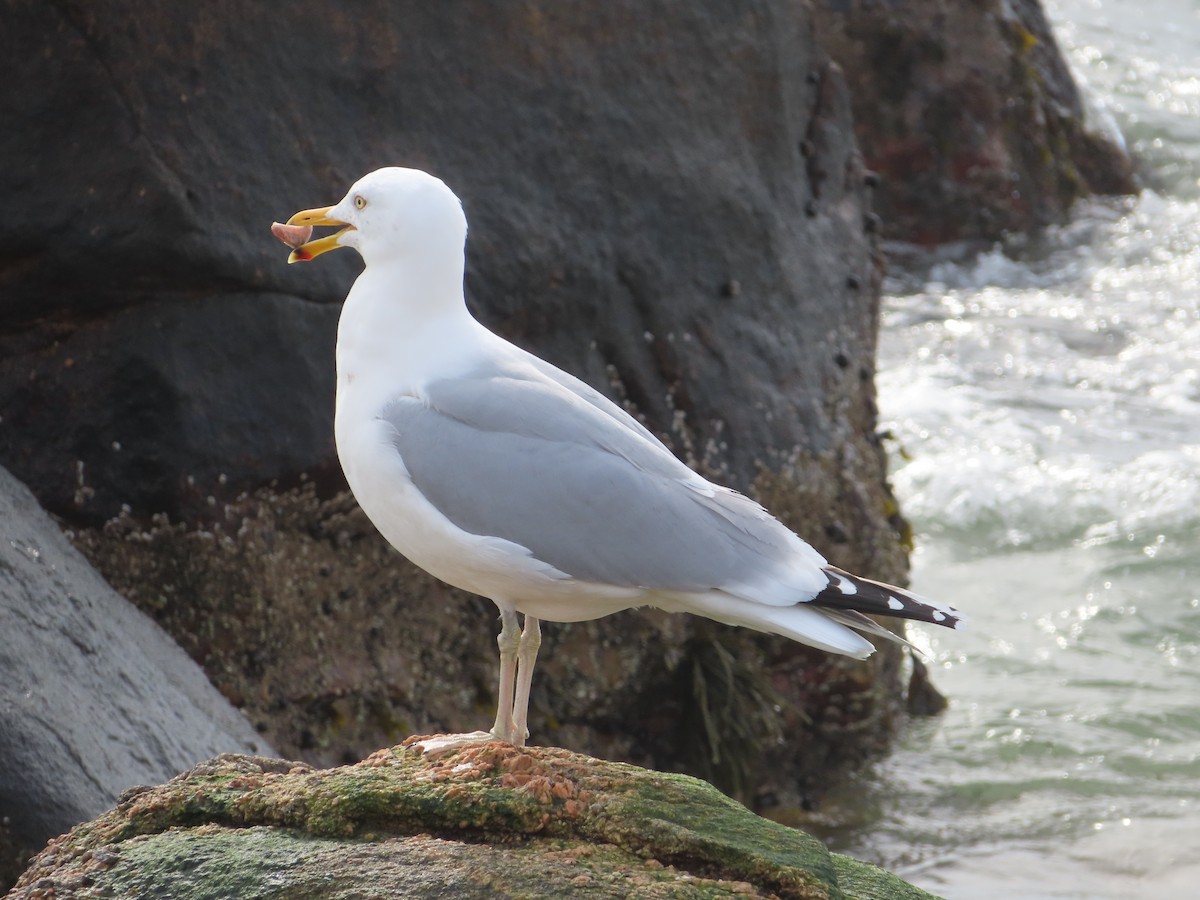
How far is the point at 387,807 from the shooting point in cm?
284

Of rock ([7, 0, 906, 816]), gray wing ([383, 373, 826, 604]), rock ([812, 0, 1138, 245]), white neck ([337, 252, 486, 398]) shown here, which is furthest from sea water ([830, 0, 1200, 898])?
white neck ([337, 252, 486, 398])

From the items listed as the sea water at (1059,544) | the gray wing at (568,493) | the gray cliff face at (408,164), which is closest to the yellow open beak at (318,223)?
the gray wing at (568,493)

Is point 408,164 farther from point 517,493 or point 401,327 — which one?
point 517,493

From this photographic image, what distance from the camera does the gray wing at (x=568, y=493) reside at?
334cm

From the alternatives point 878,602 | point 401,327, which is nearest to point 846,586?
point 878,602

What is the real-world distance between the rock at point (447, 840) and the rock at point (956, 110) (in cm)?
873

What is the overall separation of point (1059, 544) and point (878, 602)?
555 centimetres

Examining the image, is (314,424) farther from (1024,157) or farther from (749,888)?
(1024,157)

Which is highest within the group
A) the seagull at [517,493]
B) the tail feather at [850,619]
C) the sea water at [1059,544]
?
A: the seagull at [517,493]

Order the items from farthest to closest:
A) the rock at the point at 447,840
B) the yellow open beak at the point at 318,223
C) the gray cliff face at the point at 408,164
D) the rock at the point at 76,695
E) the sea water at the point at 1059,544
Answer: the sea water at the point at 1059,544
the gray cliff face at the point at 408,164
the yellow open beak at the point at 318,223
the rock at the point at 76,695
the rock at the point at 447,840

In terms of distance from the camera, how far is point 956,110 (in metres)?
11.2

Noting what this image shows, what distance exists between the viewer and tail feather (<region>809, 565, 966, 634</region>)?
128 inches

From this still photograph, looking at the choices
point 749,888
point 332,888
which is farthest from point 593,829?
point 332,888

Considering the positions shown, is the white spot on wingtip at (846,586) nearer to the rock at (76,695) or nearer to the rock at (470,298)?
the rock at (76,695)
